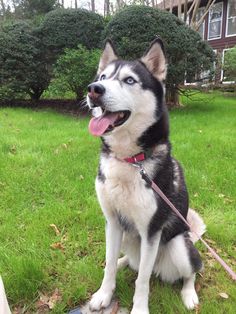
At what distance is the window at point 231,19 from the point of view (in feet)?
60.6

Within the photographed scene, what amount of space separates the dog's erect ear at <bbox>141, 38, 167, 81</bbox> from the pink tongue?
18.2 inches

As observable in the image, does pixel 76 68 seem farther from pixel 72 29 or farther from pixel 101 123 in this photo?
pixel 101 123

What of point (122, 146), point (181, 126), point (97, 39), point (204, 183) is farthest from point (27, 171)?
point (97, 39)

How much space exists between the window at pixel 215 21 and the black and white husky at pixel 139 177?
762 inches

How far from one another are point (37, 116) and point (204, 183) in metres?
4.90

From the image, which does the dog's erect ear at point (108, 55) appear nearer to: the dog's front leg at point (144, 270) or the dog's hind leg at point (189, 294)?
the dog's front leg at point (144, 270)

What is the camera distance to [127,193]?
2158 mm

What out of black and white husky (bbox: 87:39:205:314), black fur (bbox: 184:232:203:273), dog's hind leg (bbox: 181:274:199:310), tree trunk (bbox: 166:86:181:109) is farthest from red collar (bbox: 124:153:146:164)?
tree trunk (bbox: 166:86:181:109)

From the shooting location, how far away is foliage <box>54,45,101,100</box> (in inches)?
326

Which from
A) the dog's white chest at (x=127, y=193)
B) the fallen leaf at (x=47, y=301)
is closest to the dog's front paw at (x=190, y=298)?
the dog's white chest at (x=127, y=193)

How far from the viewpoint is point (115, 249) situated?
2.41 m

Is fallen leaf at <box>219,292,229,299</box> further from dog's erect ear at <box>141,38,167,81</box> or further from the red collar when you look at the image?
dog's erect ear at <box>141,38,167,81</box>

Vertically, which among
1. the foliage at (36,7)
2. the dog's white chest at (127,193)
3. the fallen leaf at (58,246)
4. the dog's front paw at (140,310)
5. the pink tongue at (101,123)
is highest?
the foliage at (36,7)

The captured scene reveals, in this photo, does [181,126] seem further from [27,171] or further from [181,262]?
[181,262]
